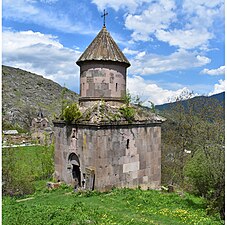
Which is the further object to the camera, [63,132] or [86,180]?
[63,132]

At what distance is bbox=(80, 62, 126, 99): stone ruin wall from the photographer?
1305cm

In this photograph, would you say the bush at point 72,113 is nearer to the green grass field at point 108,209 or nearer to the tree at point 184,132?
the green grass field at point 108,209

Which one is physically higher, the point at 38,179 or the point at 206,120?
the point at 206,120

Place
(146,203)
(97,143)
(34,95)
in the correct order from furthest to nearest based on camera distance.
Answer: (34,95) < (97,143) < (146,203)

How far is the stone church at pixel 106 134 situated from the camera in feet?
38.4

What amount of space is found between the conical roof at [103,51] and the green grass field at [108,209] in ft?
18.5

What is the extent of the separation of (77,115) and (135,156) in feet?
10.1

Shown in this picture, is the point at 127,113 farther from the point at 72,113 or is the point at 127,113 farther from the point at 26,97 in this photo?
the point at 26,97

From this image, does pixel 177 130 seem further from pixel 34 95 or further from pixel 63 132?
pixel 34 95

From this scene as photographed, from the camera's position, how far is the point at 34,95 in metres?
79.9

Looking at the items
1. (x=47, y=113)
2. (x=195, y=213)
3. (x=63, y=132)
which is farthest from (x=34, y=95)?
(x=195, y=213)

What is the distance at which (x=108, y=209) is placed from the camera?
364 inches

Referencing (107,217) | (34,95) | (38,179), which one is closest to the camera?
(107,217)

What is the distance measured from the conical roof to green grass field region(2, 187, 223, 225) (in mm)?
5652
